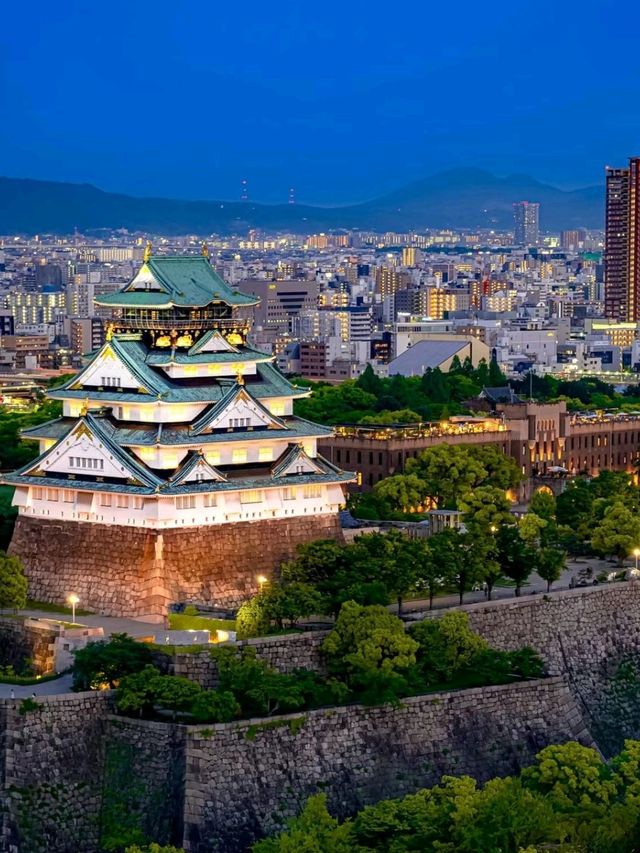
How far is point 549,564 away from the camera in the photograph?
46.8 metres

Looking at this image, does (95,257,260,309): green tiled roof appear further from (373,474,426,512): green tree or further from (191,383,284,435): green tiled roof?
(373,474,426,512): green tree

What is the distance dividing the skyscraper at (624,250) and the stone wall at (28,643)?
484ft

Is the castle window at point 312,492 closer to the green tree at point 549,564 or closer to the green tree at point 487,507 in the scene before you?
the green tree at point 549,564

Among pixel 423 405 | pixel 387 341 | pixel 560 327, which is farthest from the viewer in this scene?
pixel 560 327

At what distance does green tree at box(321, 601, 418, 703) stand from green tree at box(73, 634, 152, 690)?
326cm

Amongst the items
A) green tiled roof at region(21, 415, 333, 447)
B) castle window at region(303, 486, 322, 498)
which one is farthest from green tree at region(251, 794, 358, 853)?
castle window at region(303, 486, 322, 498)

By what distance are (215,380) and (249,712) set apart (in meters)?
9.89

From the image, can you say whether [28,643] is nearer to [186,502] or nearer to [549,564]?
[186,502]

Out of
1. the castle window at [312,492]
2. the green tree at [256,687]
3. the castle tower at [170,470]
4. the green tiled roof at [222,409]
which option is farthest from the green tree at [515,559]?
the green tree at [256,687]

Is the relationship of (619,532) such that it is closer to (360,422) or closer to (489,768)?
(489,768)

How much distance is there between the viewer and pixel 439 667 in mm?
41438

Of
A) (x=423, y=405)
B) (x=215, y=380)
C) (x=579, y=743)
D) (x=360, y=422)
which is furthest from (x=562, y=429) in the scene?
(x=579, y=743)

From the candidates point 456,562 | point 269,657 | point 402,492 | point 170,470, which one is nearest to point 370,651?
point 269,657

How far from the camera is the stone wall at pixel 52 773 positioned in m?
37.0
